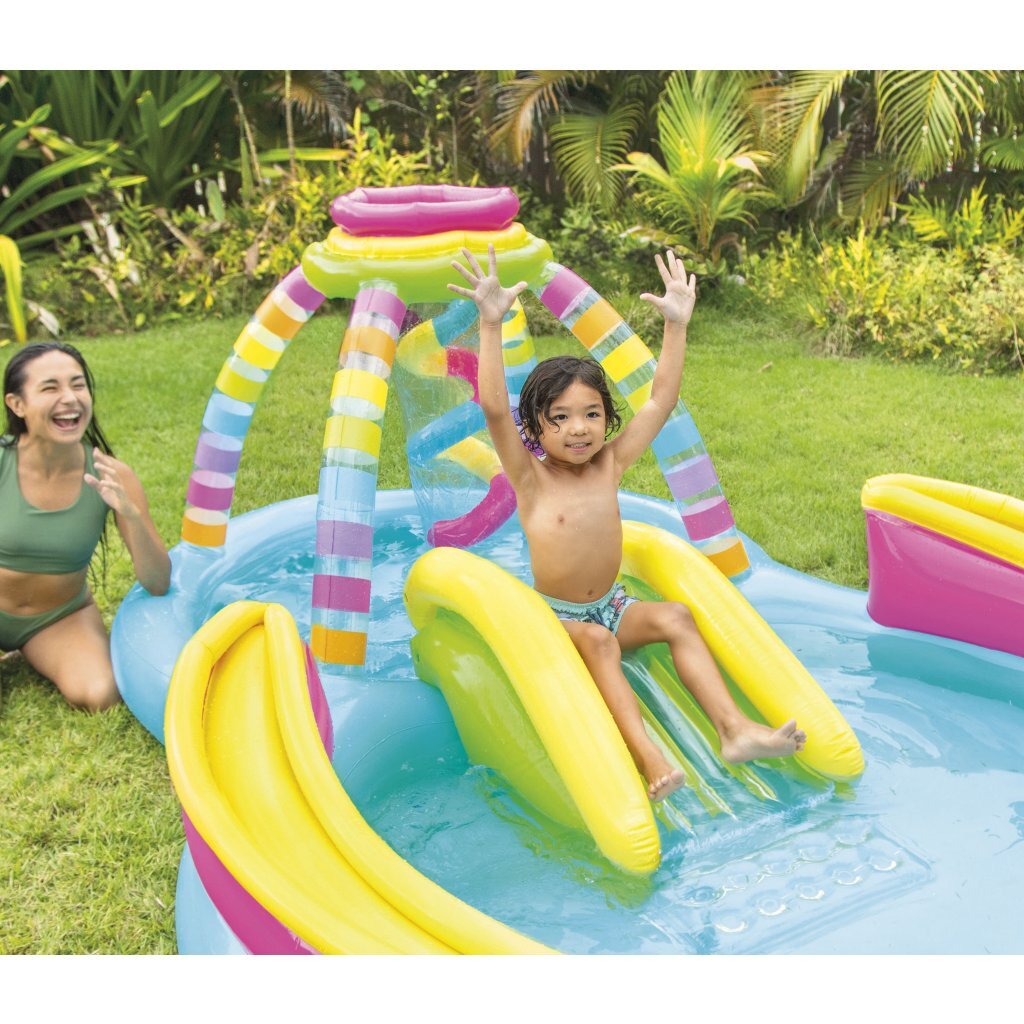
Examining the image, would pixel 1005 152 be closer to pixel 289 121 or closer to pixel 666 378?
pixel 289 121

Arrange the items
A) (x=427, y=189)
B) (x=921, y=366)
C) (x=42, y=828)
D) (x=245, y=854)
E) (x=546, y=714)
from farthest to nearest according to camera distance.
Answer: (x=921, y=366)
(x=427, y=189)
(x=42, y=828)
(x=546, y=714)
(x=245, y=854)

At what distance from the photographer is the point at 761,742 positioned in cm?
277

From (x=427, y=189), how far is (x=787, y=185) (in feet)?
16.1

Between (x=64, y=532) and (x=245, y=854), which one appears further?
(x=64, y=532)

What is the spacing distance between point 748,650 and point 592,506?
1.78ft

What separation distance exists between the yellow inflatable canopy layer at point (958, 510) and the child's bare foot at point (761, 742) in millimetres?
979

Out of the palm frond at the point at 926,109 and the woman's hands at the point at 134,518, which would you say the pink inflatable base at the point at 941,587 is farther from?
the palm frond at the point at 926,109

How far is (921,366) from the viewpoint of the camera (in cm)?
681

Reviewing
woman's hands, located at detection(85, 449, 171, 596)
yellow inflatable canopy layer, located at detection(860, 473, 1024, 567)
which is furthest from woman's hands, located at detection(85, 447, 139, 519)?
yellow inflatable canopy layer, located at detection(860, 473, 1024, 567)

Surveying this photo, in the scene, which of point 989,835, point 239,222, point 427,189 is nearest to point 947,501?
point 989,835

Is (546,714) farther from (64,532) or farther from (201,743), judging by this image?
(64,532)

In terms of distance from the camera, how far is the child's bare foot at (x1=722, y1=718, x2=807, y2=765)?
9.05 feet

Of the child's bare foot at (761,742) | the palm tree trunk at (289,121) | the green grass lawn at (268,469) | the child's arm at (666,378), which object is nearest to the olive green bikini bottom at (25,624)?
the green grass lawn at (268,469)

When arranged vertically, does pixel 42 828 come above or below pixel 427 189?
below
